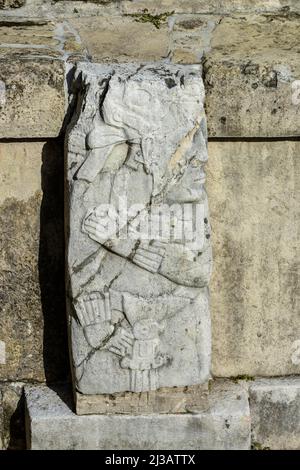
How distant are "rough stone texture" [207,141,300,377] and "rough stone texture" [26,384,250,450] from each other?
350 mm

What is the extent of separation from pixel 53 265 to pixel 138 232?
0.53m

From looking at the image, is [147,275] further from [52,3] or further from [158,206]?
[52,3]

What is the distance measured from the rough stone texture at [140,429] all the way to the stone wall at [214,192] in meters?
0.28

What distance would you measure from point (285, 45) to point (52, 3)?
1.16 metres

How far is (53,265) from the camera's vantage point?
484 cm

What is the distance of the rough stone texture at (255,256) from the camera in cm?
481

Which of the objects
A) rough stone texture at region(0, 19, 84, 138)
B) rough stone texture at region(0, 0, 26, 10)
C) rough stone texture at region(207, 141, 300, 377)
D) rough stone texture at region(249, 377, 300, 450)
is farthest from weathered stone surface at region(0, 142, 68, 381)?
rough stone texture at region(0, 0, 26, 10)

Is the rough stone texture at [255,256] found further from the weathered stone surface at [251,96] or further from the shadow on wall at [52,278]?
the shadow on wall at [52,278]

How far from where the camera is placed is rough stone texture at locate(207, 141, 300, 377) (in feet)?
15.8

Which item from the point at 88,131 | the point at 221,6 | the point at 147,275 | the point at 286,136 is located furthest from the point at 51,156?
the point at 221,6

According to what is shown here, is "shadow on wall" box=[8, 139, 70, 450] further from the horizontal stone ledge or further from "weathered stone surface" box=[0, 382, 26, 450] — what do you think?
the horizontal stone ledge

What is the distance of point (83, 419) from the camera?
4.64 metres

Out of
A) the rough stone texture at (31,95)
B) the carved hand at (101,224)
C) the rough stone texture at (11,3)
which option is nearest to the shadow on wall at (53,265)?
the rough stone texture at (31,95)

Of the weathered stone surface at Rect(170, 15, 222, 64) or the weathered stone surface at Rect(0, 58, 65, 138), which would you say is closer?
the weathered stone surface at Rect(0, 58, 65, 138)
